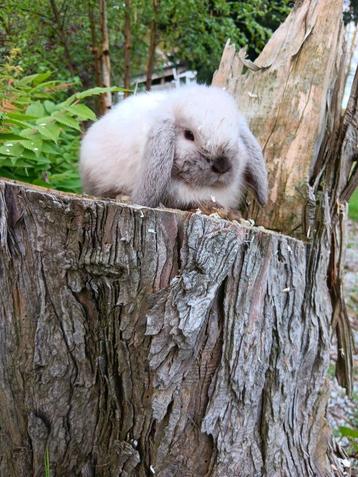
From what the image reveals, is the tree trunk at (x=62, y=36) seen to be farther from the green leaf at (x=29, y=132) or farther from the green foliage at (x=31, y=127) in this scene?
the green leaf at (x=29, y=132)

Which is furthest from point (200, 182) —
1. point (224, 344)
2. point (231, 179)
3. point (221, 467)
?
point (221, 467)

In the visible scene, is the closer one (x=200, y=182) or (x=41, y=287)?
(x=41, y=287)

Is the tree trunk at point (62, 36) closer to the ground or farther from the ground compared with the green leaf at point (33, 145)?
farther from the ground

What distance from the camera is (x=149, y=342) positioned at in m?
1.58

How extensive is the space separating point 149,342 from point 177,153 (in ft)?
2.49

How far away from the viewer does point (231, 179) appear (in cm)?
206

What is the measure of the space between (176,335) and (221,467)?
1.79 feet

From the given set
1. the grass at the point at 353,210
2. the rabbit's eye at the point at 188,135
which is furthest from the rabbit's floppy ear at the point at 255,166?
the grass at the point at 353,210

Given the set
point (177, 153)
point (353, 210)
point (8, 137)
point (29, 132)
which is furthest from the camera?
point (353, 210)

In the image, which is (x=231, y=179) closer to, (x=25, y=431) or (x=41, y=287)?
(x=41, y=287)

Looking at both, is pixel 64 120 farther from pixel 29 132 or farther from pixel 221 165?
pixel 221 165

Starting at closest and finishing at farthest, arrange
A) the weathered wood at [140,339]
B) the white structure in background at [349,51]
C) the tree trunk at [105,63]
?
the weathered wood at [140,339]
the white structure in background at [349,51]
the tree trunk at [105,63]

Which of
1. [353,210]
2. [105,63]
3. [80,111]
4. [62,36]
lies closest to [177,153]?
[80,111]

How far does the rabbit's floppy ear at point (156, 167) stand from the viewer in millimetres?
1797
